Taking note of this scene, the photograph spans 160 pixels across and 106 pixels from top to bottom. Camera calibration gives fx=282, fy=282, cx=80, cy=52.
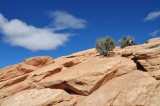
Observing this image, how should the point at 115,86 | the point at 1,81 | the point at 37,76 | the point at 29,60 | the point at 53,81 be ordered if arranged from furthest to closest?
1. the point at 29,60
2. the point at 1,81
3. the point at 37,76
4. the point at 53,81
5. the point at 115,86

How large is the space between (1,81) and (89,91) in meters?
11.0

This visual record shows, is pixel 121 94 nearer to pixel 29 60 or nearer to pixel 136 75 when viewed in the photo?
pixel 136 75

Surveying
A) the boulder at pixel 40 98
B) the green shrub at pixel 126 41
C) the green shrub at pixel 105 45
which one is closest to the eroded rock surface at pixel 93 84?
the boulder at pixel 40 98

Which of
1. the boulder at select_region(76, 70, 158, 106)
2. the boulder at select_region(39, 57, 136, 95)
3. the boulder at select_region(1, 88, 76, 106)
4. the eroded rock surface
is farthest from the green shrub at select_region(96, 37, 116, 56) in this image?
the boulder at select_region(1, 88, 76, 106)

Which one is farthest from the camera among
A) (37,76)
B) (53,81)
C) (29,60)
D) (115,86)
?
(29,60)

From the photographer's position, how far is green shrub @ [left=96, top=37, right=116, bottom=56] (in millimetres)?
37062

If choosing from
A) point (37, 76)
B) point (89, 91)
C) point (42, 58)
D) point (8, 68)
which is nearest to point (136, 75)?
point (89, 91)

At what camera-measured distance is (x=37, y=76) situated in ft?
91.4

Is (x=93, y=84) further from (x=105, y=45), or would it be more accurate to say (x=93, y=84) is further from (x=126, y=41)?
(x=126, y=41)

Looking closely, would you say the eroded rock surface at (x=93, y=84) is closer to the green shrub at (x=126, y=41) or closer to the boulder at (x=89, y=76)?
the boulder at (x=89, y=76)

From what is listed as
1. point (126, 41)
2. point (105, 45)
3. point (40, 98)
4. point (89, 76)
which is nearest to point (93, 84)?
point (89, 76)

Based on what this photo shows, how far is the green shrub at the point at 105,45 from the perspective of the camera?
37062mm

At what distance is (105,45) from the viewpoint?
38.3 m

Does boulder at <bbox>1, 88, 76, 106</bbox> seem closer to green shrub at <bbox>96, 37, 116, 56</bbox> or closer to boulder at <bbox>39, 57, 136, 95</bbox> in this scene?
boulder at <bbox>39, 57, 136, 95</bbox>
